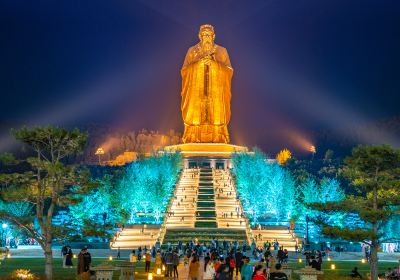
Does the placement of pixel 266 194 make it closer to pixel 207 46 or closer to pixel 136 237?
pixel 136 237

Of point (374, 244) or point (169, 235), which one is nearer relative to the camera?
point (374, 244)

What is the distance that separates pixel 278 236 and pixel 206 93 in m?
25.3

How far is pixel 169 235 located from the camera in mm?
36312

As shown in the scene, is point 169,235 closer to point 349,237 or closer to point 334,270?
point 334,270

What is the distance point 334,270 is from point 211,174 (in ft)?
113

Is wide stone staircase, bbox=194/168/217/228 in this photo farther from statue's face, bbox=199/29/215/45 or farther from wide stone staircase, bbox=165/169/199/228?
statue's face, bbox=199/29/215/45

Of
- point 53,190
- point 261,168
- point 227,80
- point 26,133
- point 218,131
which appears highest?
point 227,80

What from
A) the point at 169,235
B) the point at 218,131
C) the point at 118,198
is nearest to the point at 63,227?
the point at 169,235

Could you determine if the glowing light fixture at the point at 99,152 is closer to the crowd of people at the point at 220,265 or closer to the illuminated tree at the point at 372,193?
the crowd of people at the point at 220,265

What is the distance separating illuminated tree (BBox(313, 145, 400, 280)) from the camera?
16.8 m

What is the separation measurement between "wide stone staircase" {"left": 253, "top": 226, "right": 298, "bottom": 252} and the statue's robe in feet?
73.1

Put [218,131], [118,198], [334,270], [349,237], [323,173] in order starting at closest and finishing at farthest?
1. [349,237]
2. [334,270]
3. [118,198]
4. [218,131]
5. [323,173]

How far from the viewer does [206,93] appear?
198ft

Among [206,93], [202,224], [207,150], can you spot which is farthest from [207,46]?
[202,224]
